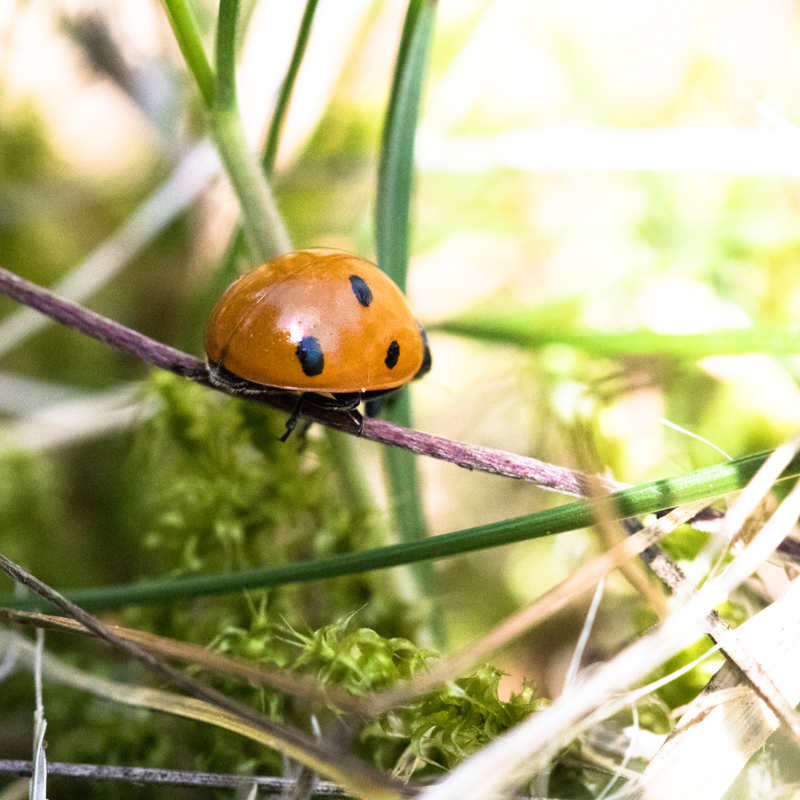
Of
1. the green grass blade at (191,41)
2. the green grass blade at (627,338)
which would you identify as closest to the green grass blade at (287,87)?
the green grass blade at (191,41)

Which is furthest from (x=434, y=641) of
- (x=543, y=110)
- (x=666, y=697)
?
(x=543, y=110)

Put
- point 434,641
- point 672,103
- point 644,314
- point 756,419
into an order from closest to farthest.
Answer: point 434,641 < point 756,419 < point 644,314 < point 672,103

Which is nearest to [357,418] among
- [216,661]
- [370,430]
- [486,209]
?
[370,430]

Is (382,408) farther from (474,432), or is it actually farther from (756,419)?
(756,419)

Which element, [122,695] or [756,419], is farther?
[756,419]

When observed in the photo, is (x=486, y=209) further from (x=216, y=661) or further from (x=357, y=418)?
(x=216, y=661)

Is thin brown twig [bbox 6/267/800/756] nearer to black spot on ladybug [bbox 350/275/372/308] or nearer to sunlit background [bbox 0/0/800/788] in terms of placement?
black spot on ladybug [bbox 350/275/372/308]
